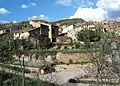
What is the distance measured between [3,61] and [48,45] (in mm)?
41394

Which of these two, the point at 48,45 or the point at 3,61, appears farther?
the point at 48,45

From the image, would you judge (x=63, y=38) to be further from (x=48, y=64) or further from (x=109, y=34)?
(x=109, y=34)

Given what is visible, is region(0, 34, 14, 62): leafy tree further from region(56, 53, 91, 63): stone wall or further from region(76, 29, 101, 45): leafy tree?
region(56, 53, 91, 63): stone wall

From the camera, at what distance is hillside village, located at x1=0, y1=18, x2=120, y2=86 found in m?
12.8

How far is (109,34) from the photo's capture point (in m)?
12.5

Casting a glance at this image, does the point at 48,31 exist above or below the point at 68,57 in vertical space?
above

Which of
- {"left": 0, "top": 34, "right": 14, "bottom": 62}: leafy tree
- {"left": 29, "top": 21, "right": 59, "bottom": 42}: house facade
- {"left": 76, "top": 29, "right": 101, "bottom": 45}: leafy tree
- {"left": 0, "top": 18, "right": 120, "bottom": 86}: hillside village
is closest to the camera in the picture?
{"left": 0, "top": 34, "right": 14, "bottom": 62}: leafy tree

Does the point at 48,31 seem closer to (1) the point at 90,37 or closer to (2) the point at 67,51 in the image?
(2) the point at 67,51

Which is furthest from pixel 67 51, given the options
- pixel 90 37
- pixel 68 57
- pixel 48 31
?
pixel 90 37

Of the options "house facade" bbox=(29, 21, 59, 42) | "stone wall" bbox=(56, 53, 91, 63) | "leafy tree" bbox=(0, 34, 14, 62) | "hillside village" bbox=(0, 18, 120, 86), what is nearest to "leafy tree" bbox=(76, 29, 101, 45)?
"hillside village" bbox=(0, 18, 120, 86)

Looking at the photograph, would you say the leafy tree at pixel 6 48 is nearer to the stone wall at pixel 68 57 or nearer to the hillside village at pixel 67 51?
the hillside village at pixel 67 51

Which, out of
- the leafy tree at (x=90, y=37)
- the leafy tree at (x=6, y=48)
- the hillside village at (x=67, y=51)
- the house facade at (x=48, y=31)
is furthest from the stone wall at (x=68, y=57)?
the leafy tree at (x=6, y=48)

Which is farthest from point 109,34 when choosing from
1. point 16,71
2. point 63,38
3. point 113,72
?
point 63,38

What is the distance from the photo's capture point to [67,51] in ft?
156
